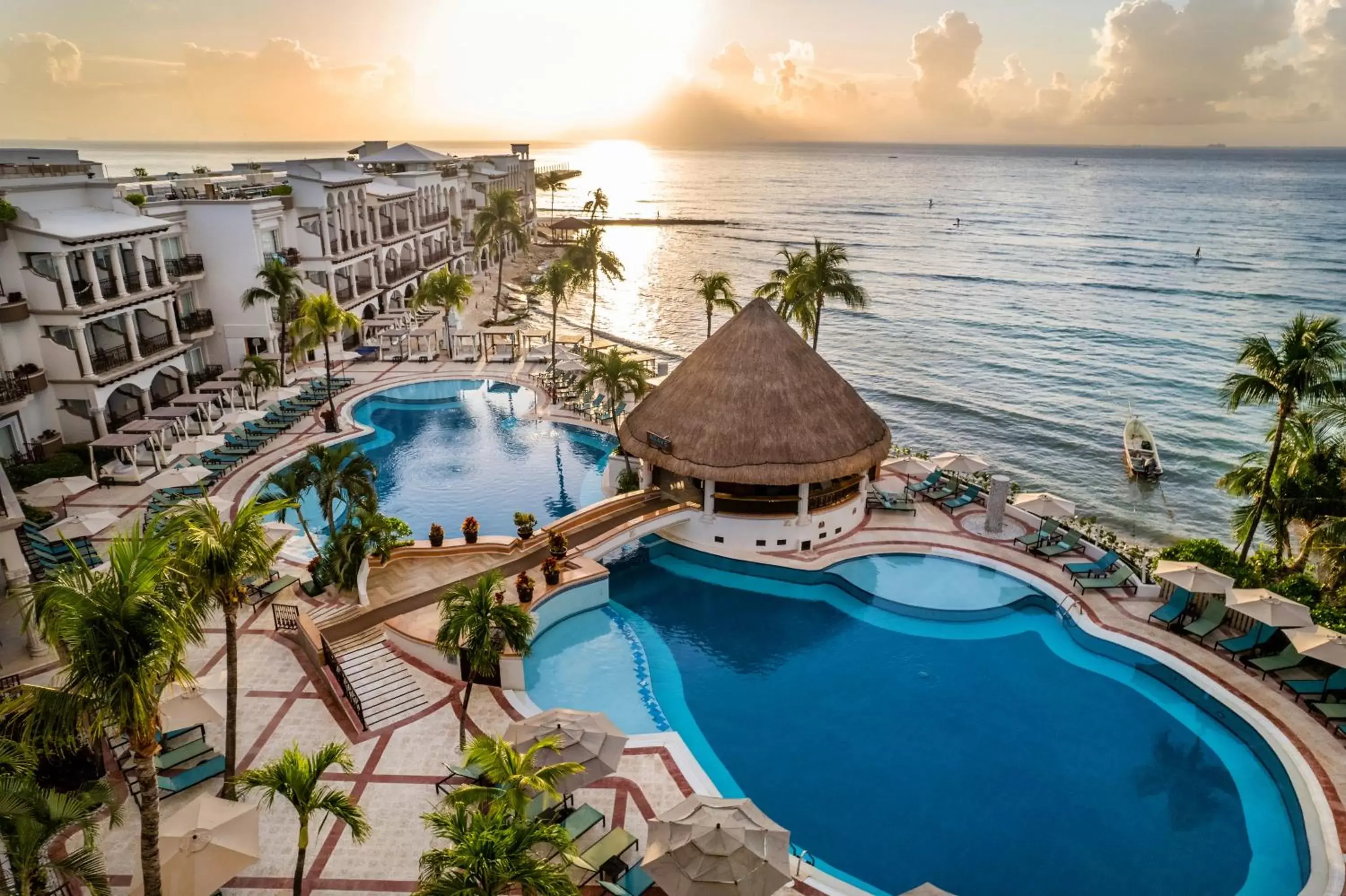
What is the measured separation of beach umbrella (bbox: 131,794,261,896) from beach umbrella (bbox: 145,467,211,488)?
18.2m

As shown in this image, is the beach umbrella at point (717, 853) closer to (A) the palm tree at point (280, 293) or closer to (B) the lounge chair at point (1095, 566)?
(B) the lounge chair at point (1095, 566)

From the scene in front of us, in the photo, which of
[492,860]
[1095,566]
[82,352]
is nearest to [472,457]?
[82,352]

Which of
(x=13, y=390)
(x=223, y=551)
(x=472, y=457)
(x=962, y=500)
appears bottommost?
(x=472, y=457)

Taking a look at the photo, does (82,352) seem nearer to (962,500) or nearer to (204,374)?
(204,374)

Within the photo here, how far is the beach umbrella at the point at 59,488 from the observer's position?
84.6 ft

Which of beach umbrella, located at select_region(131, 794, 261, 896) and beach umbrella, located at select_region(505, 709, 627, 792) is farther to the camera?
beach umbrella, located at select_region(505, 709, 627, 792)

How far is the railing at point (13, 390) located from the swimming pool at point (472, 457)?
414 inches

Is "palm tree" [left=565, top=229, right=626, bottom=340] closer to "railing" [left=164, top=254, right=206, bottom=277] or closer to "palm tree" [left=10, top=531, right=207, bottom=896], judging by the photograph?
"railing" [left=164, top=254, right=206, bottom=277]

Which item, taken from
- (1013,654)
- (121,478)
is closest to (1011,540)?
(1013,654)

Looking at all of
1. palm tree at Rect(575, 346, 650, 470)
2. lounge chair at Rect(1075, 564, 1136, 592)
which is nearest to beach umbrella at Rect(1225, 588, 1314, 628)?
lounge chair at Rect(1075, 564, 1136, 592)


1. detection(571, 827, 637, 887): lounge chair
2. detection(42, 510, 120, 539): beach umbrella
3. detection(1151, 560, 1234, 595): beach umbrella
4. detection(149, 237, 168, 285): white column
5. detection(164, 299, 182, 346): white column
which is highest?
detection(149, 237, 168, 285): white column

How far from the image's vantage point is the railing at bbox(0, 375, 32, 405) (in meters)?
28.0

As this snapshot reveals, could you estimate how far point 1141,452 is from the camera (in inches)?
1668

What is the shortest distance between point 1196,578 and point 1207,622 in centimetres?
133
